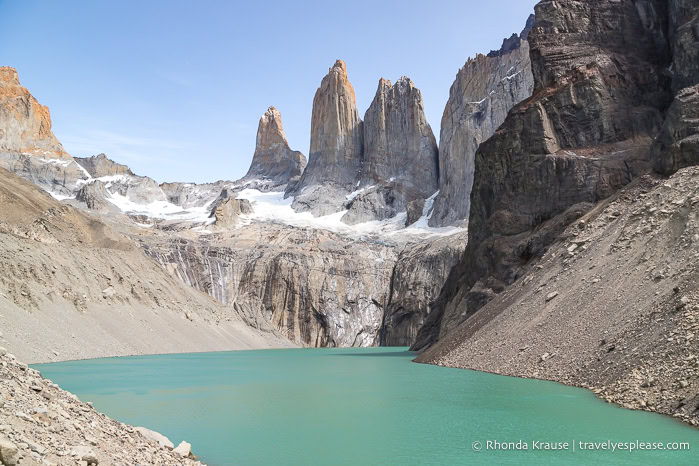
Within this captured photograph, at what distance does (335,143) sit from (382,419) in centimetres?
13043

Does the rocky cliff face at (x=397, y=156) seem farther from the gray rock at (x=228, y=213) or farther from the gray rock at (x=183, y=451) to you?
the gray rock at (x=183, y=451)

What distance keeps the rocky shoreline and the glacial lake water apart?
162 centimetres

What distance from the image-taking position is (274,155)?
7136 inches

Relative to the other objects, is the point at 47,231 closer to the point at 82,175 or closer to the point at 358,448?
the point at 358,448

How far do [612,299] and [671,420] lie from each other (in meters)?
9.60

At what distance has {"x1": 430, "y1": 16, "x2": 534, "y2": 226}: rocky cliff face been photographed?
105831 mm

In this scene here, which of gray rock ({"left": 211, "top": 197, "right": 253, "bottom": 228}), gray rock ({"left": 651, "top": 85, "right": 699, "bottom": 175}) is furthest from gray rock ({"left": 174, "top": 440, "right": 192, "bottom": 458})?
gray rock ({"left": 211, "top": 197, "right": 253, "bottom": 228})

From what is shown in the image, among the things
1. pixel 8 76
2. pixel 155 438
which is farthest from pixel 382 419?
pixel 8 76

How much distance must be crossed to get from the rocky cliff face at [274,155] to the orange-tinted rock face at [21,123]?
54322 millimetres

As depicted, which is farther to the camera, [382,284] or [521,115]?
[382,284]

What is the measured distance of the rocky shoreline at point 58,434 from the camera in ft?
22.8

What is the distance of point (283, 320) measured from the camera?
8600cm

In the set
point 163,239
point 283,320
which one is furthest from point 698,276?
point 163,239

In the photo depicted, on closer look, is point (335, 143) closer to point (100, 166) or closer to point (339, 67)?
point (339, 67)
